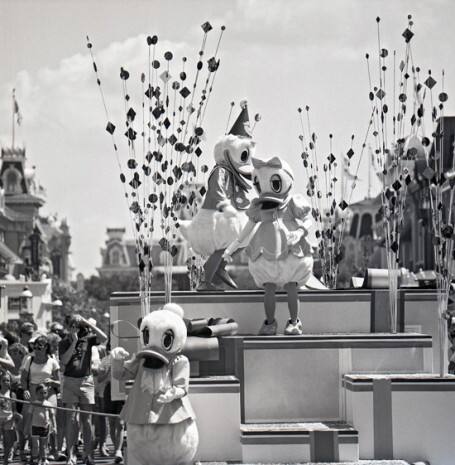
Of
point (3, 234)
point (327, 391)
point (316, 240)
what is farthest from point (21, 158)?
point (327, 391)

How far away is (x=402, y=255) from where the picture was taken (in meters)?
68.5

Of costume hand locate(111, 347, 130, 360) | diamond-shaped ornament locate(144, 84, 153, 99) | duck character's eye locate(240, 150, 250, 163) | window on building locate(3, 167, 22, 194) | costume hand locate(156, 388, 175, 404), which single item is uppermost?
window on building locate(3, 167, 22, 194)

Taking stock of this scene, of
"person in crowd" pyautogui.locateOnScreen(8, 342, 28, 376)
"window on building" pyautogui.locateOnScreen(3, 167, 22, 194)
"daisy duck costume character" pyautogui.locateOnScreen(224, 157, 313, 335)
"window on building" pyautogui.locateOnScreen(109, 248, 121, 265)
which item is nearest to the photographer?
"daisy duck costume character" pyautogui.locateOnScreen(224, 157, 313, 335)

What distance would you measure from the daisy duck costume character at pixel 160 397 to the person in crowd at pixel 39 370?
2707 millimetres

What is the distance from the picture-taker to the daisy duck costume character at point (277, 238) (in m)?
13.2

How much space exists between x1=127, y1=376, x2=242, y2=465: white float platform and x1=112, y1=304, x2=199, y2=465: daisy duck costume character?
1.87 feet

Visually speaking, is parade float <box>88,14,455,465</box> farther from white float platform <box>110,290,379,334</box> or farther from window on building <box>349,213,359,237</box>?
window on building <box>349,213,359,237</box>

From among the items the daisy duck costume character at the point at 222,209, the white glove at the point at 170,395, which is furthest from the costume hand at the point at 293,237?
the white glove at the point at 170,395

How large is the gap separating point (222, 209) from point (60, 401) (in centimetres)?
295

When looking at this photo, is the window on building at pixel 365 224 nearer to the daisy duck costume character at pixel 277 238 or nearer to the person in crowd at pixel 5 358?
the person in crowd at pixel 5 358

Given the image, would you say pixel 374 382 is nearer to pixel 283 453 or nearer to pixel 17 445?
pixel 283 453

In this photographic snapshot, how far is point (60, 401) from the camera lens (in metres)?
13.9

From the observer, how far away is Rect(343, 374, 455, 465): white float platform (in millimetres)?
12062

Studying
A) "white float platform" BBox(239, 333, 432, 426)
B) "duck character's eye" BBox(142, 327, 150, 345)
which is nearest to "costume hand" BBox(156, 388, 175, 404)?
"duck character's eye" BBox(142, 327, 150, 345)
